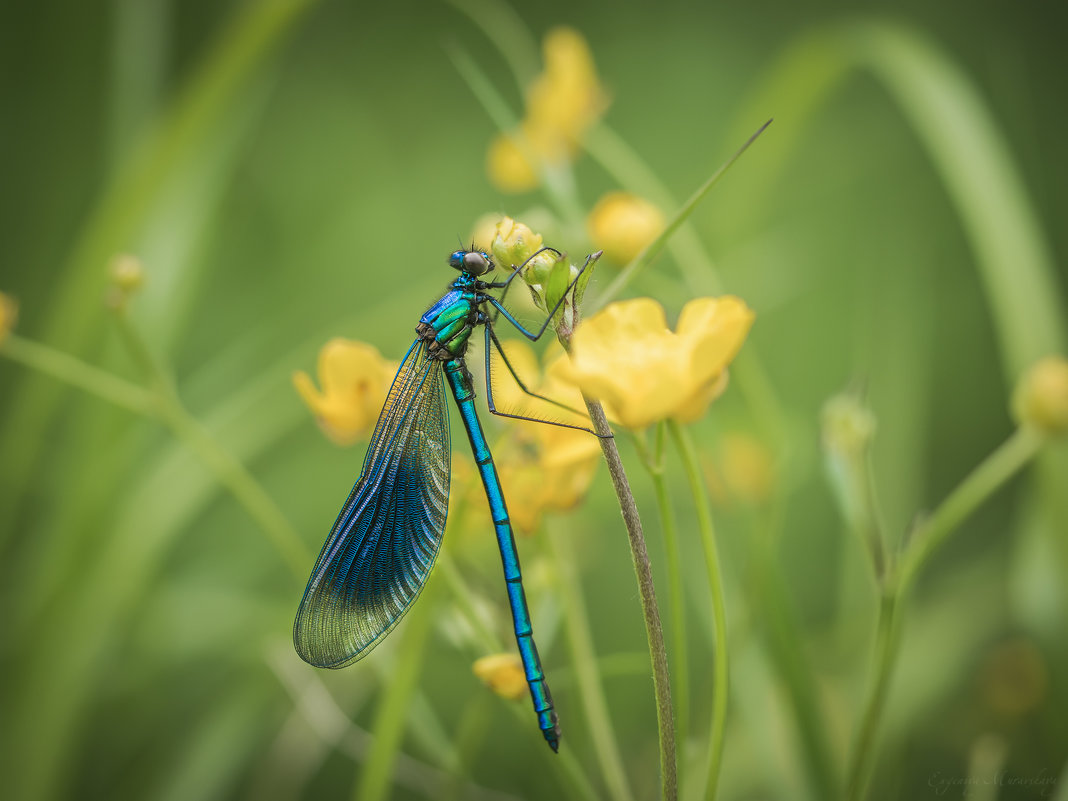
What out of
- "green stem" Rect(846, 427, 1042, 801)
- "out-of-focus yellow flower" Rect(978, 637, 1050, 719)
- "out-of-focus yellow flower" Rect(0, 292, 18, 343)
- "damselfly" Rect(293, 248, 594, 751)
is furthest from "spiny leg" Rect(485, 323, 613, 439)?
"out-of-focus yellow flower" Rect(978, 637, 1050, 719)

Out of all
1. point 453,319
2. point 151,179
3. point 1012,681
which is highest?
point 151,179

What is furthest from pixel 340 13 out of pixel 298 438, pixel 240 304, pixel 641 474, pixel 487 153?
pixel 641 474

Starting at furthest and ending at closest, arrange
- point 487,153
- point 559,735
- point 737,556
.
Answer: point 487,153, point 737,556, point 559,735

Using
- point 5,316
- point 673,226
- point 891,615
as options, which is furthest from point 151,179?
point 891,615

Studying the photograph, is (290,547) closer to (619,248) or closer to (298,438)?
(619,248)

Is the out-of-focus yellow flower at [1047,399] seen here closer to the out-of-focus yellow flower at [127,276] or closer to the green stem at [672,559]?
the green stem at [672,559]

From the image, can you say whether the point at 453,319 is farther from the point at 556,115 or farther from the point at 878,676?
the point at 878,676
